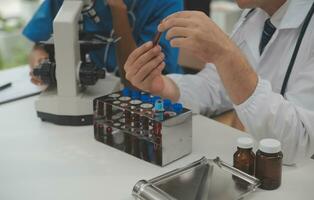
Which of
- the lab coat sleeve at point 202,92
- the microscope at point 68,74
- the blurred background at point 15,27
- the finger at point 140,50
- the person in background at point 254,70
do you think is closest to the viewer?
the person in background at point 254,70

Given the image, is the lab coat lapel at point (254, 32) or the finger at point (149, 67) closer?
the finger at point (149, 67)

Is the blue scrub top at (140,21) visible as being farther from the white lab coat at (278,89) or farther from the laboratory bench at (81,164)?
the laboratory bench at (81,164)

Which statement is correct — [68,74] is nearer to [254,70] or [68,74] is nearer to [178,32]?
[178,32]

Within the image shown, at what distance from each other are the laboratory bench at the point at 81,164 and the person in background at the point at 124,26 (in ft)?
1.30

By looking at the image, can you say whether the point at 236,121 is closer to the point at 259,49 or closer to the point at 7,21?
the point at 259,49

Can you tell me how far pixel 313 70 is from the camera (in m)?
1.16

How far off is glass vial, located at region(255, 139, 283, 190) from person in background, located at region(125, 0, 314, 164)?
109 millimetres

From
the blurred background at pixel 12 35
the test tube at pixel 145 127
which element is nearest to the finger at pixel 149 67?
the test tube at pixel 145 127

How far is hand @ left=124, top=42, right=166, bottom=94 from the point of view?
1.26 m

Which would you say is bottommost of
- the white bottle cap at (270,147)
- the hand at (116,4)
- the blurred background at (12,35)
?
the blurred background at (12,35)

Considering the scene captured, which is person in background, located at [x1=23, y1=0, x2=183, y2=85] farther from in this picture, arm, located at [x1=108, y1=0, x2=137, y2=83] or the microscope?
the microscope

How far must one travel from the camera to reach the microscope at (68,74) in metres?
1.40

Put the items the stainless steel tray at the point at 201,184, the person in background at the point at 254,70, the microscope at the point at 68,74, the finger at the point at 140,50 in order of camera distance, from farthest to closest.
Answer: the microscope at the point at 68,74 < the finger at the point at 140,50 < the person in background at the point at 254,70 < the stainless steel tray at the point at 201,184

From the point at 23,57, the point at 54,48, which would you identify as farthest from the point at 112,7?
the point at 23,57
